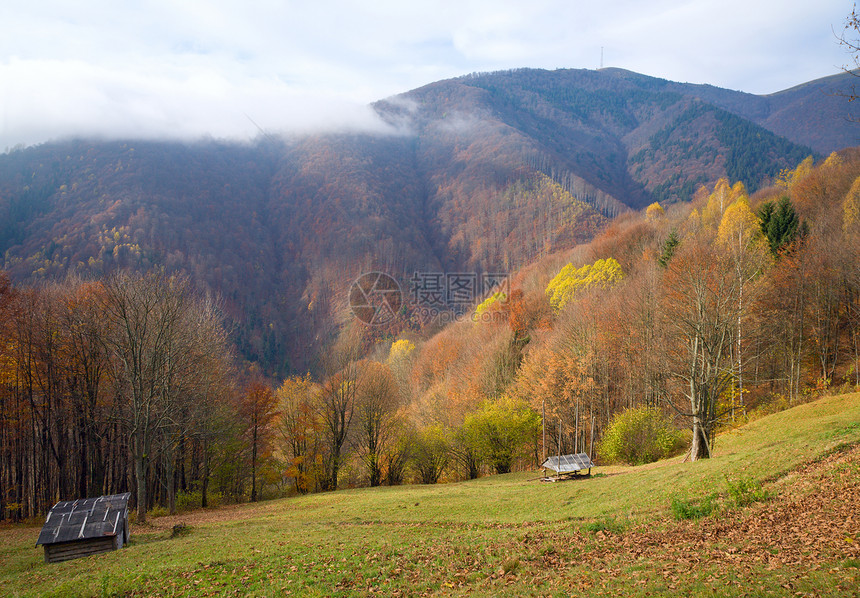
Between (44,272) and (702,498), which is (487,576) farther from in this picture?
(44,272)

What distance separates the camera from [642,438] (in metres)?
35.2

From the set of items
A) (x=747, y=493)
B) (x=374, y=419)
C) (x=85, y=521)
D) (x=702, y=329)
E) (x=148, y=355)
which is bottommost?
(x=374, y=419)

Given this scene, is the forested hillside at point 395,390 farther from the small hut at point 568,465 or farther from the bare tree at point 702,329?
the small hut at point 568,465

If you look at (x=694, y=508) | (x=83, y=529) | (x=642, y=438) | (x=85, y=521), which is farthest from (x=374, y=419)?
(x=694, y=508)

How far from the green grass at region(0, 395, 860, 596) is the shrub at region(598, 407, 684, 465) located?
37.5 ft

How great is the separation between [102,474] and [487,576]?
38.3 metres

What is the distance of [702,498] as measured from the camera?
46.9 feet

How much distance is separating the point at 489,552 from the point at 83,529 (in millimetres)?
17488

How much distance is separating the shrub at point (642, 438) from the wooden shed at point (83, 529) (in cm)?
3347

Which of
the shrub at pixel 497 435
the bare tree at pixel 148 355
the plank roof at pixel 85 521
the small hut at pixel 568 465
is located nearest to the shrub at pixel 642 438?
the small hut at pixel 568 465

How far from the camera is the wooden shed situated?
58.9 ft

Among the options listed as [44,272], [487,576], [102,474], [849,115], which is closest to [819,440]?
[849,115]

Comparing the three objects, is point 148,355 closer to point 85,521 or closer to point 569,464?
point 85,521

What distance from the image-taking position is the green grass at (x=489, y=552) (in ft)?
30.9
